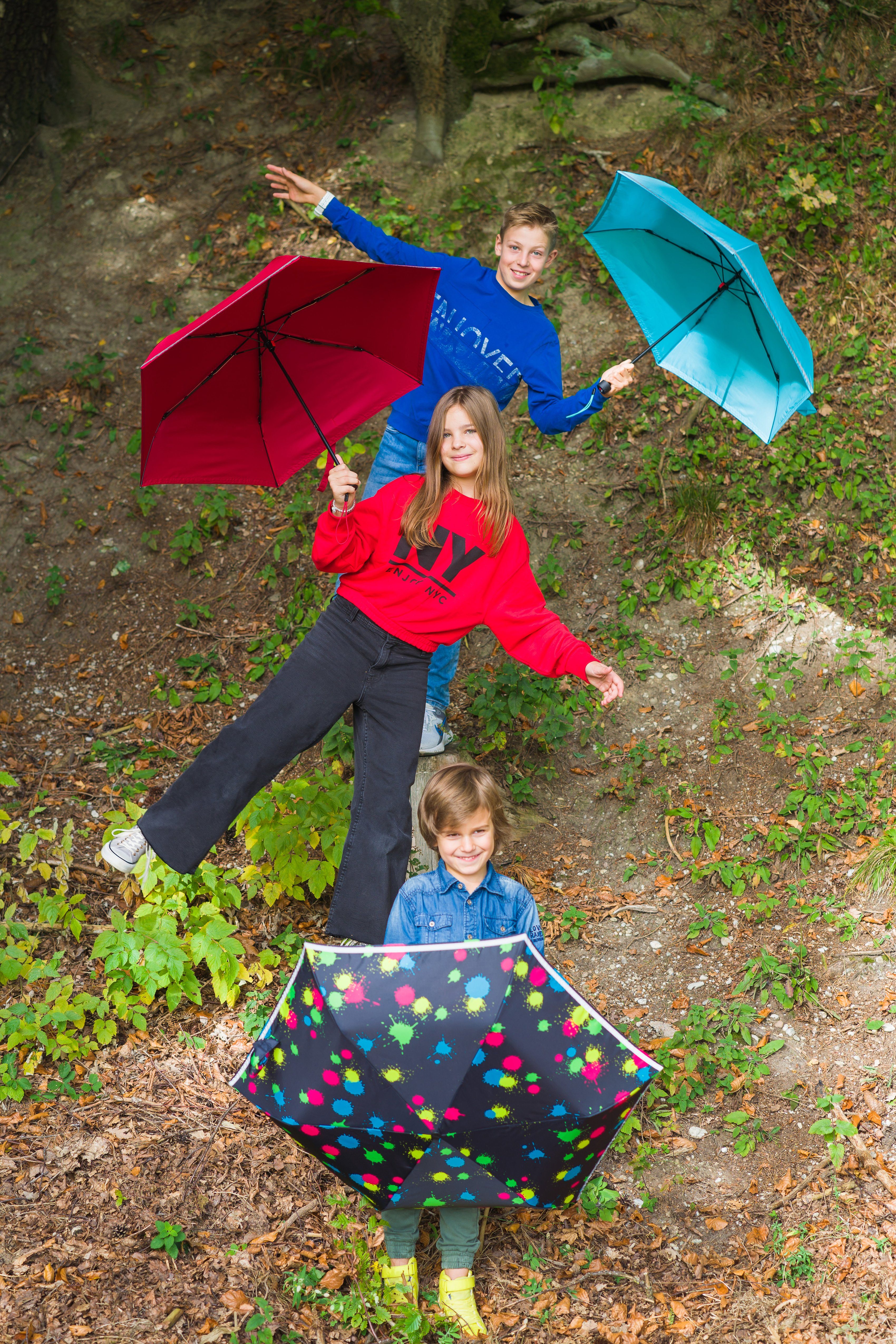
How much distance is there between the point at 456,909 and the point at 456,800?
0.37 meters

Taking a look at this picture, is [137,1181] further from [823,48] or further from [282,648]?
[823,48]

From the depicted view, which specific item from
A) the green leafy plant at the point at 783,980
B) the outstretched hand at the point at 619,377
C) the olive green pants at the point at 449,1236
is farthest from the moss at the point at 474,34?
the olive green pants at the point at 449,1236

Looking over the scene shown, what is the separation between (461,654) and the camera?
5836 mm

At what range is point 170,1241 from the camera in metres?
3.16

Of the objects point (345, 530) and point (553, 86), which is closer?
point (345, 530)

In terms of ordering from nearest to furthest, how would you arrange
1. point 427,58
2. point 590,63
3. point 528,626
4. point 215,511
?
1. point 528,626
2. point 215,511
3. point 427,58
4. point 590,63

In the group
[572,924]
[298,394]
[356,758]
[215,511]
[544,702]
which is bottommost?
[572,924]

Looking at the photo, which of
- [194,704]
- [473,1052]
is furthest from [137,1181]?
[194,704]

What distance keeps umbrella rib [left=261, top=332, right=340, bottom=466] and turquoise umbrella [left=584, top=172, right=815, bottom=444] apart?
1.14 metres

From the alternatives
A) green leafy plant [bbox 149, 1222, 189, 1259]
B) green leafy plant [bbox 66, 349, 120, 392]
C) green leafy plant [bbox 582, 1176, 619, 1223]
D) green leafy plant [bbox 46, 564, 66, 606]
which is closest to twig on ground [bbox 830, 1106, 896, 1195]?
green leafy plant [bbox 582, 1176, 619, 1223]

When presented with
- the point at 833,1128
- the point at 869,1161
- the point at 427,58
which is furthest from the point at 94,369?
the point at 869,1161

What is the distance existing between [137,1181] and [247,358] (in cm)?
302

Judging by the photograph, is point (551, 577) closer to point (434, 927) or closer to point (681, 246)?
point (681, 246)

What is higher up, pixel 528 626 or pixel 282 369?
pixel 282 369
